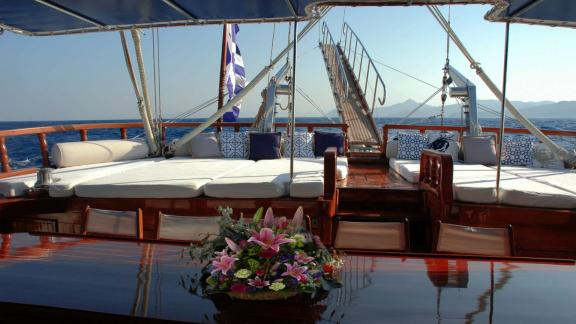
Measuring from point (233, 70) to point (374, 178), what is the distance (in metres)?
4.35

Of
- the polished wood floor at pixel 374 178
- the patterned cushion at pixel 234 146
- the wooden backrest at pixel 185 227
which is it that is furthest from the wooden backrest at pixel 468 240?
the patterned cushion at pixel 234 146

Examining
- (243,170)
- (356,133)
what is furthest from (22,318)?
(356,133)

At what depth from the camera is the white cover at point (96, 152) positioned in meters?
4.47

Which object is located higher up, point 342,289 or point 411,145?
point 411,145

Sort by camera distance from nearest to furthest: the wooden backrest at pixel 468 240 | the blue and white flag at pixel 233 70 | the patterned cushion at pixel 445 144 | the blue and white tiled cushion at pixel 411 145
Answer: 1. the wooden backrest at pixel 468 240
2. the patterned cushion at pixel 445 144
3. the blue and white tiled cushion at pixel 411 145
4. the blue and white flag at pixel 233 70

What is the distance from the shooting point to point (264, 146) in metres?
5.23

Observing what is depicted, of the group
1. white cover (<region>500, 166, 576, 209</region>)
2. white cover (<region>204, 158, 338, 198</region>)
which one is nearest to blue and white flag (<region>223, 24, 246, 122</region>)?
white cover (<region>204, 158, 338, 198</region>)

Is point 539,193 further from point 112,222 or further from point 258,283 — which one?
point 112,222

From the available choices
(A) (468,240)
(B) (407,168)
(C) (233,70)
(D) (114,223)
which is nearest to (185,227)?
(D) (114,223)

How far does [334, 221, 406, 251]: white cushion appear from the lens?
6.83ft

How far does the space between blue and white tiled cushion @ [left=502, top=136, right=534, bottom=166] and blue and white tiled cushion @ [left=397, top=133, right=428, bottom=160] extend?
0.94m

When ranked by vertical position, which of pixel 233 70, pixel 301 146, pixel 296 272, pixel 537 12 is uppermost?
pixel 233 70

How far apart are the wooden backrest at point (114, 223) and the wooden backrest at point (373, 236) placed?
1117 millimetres

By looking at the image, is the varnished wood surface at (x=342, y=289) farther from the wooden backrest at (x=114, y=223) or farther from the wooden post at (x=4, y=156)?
the wooden post at (x=4, y=156)
